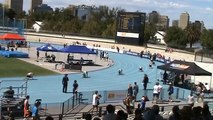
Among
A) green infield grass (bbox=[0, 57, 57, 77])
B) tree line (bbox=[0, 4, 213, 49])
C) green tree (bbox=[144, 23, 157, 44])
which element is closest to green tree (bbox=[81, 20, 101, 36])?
tree line (bbox=[0, 4, 213, 49])

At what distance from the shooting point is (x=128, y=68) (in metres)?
51.1

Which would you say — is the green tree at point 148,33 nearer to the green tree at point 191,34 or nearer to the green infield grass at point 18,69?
the green tree at point 191,34

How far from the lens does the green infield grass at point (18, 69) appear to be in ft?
120

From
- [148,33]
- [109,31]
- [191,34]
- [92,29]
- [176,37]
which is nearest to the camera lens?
[148,33]

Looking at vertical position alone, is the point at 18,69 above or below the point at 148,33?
below

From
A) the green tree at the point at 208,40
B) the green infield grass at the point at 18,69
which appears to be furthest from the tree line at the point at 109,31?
the green infield grass at the point at 18,69

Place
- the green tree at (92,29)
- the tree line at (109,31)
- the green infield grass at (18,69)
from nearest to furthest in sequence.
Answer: the green infield grass at (18,69) → the tree line at (109,31) → the green tree at (92,29)

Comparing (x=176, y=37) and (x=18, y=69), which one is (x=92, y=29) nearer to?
(x=176, y=37)

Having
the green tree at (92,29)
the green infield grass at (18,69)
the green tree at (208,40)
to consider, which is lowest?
the green infield grass at (18,69)

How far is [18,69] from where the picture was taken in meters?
39.5

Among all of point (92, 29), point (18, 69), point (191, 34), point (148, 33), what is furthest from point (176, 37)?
point (18, 69)

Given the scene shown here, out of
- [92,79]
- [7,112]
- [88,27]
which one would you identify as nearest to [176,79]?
[92,79]

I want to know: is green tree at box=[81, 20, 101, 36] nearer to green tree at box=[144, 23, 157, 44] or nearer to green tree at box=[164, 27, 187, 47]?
green tree at box=[144, 23, 157, 44]

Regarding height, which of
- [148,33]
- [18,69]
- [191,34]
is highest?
[191,34]
